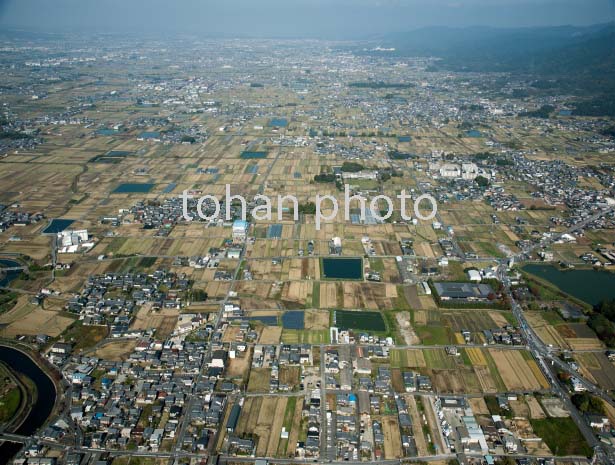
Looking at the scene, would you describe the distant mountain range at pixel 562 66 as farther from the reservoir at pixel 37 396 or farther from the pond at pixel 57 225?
the reservoir at pixel 37 396

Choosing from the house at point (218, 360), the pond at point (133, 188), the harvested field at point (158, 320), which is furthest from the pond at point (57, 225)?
the house at point (218, 360)

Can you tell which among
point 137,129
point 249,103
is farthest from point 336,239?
point 249,103

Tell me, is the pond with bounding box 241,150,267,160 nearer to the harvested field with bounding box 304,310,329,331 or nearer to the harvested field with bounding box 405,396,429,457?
the harvested field with bounding box 304,310,329,331

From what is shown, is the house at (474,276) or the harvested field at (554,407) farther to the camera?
the house at (474,276)

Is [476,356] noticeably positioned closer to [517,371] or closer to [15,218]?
[517,371]

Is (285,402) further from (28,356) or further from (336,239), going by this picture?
(336,239)
